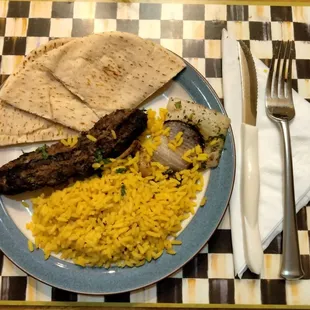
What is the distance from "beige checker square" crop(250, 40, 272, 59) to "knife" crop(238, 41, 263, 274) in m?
Result: 0.11

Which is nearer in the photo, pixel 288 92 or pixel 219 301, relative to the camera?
pixel 219 301

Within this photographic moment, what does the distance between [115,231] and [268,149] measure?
90cm

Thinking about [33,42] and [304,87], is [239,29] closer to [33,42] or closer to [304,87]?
[304,87]

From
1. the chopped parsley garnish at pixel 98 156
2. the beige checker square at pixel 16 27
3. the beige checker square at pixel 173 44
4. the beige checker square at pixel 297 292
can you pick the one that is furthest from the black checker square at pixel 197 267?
the beige checker square at pixel 16 27

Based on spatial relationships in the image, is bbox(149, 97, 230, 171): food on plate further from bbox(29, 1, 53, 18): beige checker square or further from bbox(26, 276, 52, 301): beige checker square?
bbox(29, 1, 53, 18): beige checker square

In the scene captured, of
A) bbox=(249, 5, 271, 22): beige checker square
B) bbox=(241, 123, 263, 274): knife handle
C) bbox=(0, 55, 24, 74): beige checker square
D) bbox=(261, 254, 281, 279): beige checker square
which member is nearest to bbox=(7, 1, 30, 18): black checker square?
bbox=(0, 55, 24, 74): beige checker square

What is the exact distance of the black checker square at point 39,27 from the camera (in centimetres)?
253

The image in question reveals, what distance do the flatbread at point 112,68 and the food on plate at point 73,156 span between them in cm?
14

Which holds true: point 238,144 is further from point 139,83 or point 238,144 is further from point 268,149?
point 139,83

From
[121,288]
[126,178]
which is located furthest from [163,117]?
[121,288]

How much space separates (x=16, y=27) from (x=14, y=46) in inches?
5.0

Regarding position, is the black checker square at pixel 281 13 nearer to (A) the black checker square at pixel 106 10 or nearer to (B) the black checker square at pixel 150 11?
(B) the black checker square at pixel 150 11

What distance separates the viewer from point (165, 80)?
2.25 meters

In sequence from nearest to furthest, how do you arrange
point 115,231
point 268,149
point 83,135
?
point 115,231 < point 83,135 < point 268,149
